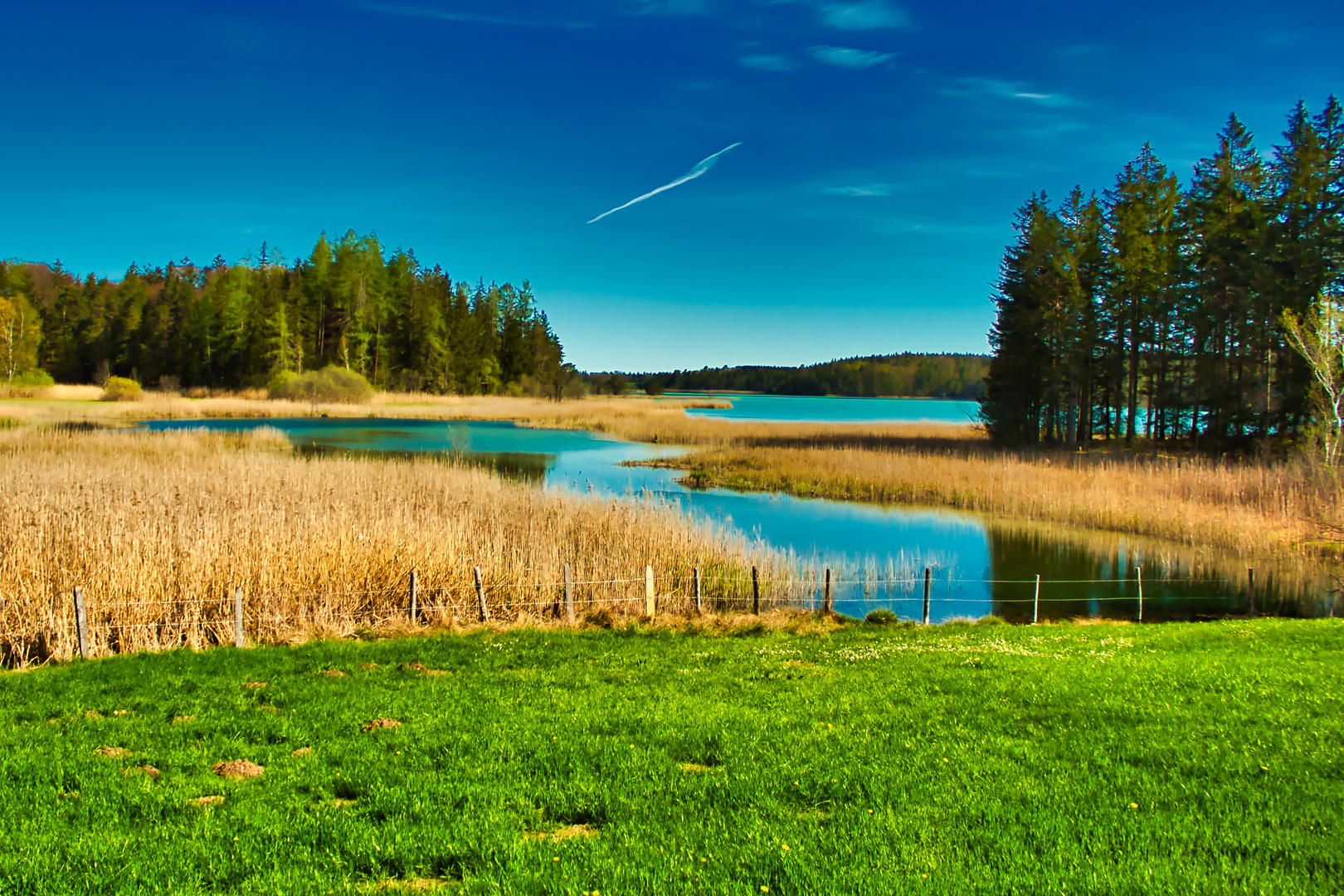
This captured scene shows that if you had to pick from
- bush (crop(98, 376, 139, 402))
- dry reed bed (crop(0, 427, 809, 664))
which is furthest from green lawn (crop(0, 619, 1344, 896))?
bush (crop(98, 376, 139, 402))

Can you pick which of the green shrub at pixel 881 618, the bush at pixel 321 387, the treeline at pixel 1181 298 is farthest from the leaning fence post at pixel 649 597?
the bush at pixel 321 387

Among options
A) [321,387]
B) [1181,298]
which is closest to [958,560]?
→ [1181,298]

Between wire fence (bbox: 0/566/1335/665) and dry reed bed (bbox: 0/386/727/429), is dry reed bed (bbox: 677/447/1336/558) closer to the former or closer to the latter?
wire fence (bbox: 0/566/1335/665)

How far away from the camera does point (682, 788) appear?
5203 millimetres

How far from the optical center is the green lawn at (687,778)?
407 cm

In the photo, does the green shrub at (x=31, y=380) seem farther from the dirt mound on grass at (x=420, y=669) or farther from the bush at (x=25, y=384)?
the dirt mound on grass at (x=420, y=669)

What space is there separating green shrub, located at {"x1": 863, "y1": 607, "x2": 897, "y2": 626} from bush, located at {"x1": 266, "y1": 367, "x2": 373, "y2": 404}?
5921cm

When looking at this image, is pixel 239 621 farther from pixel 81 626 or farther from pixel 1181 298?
pixel 1181 298

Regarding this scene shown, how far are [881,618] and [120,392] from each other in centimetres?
6150

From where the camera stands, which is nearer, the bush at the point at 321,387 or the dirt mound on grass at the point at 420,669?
the dirt mound on grass at the point at 420,669

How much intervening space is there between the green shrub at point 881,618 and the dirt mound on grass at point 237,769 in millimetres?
10349

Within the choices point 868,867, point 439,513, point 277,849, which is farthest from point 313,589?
point 868,867

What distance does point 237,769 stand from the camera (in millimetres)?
5555

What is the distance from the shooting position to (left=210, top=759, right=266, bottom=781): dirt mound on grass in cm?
548
